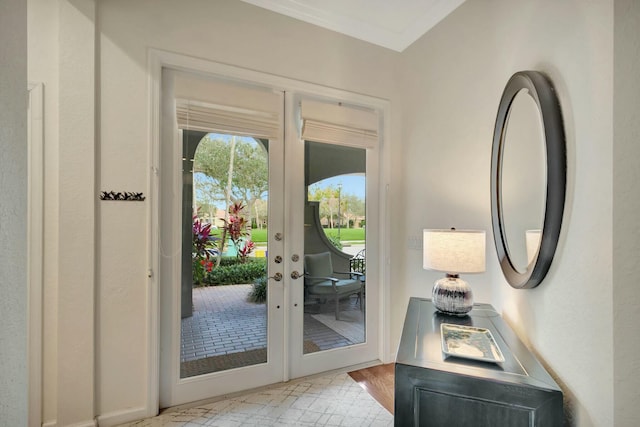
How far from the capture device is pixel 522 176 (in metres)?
A: 1.45

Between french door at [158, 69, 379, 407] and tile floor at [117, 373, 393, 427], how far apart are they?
5.0 inches

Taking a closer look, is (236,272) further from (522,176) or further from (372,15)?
(372,15)

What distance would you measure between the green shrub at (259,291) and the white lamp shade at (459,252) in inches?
50.6

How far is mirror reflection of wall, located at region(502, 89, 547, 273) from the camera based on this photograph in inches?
50.1

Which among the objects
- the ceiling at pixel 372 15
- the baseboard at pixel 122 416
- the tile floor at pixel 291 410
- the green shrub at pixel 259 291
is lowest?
the tile floor at pixel 291 410

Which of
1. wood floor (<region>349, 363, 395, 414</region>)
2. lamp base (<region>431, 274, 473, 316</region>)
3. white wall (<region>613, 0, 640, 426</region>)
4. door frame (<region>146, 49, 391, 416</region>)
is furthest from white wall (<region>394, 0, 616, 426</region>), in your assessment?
door frame (<region>146, 49, 391, 416</region>)

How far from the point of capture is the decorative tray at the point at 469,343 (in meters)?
1.17

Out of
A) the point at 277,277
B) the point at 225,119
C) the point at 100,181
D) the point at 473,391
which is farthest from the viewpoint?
the point at 277,277

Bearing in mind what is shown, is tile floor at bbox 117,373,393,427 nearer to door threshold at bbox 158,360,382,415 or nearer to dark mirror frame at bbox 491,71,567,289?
door threshold at bbox 158,360,382,415

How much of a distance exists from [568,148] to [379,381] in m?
2.11

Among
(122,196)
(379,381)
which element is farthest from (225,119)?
(379,381)

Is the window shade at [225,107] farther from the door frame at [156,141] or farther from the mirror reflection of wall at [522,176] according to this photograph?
the mirror reflection of wall at [522,176]

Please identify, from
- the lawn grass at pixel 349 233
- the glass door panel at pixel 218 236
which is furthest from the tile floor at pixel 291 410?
the lawn grass at pixel 349 233

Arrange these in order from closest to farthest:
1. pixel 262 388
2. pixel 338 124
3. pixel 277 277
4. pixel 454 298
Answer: pixel 454 298 < pixel 262 388 < pixel 277 277 < pixel 338 124
